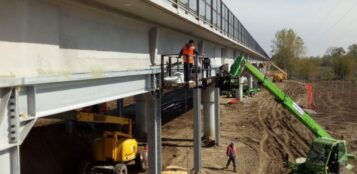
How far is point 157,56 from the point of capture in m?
13.4

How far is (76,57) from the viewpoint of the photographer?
8.15 m

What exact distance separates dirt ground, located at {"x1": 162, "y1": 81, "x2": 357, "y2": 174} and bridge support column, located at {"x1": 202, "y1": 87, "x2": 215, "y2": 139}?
1079mm

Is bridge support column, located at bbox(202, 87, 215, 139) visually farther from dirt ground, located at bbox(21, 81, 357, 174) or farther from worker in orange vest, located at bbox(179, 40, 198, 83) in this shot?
worker in orange vest, located at bbox(179, 40, 198, 83)

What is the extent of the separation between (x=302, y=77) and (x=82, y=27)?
12157cm

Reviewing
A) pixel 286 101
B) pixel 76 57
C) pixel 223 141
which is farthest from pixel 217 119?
pixel 76 57

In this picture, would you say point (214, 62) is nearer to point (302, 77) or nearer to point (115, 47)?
point (115, 47)

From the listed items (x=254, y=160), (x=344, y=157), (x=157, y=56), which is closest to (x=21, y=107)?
(x=157, y=56)

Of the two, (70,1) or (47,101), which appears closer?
(47,101)

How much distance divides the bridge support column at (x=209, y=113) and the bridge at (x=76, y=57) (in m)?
13.2

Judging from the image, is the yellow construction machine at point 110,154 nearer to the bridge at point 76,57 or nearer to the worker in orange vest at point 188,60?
the worker in orange vest at point 188,60

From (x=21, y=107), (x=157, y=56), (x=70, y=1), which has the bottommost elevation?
(x=21, y=107)

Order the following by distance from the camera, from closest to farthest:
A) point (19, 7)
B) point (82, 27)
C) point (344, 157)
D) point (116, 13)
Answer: point (19, 7) < point (82, 27) < point (116, 13) < point (344, 157)

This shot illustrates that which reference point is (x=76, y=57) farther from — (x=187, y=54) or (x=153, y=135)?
(x=187, y=54)

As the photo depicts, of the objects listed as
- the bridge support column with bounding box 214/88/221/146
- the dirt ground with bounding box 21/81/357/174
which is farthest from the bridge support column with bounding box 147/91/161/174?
the bridge support column with bounding box 214/88/221/146
